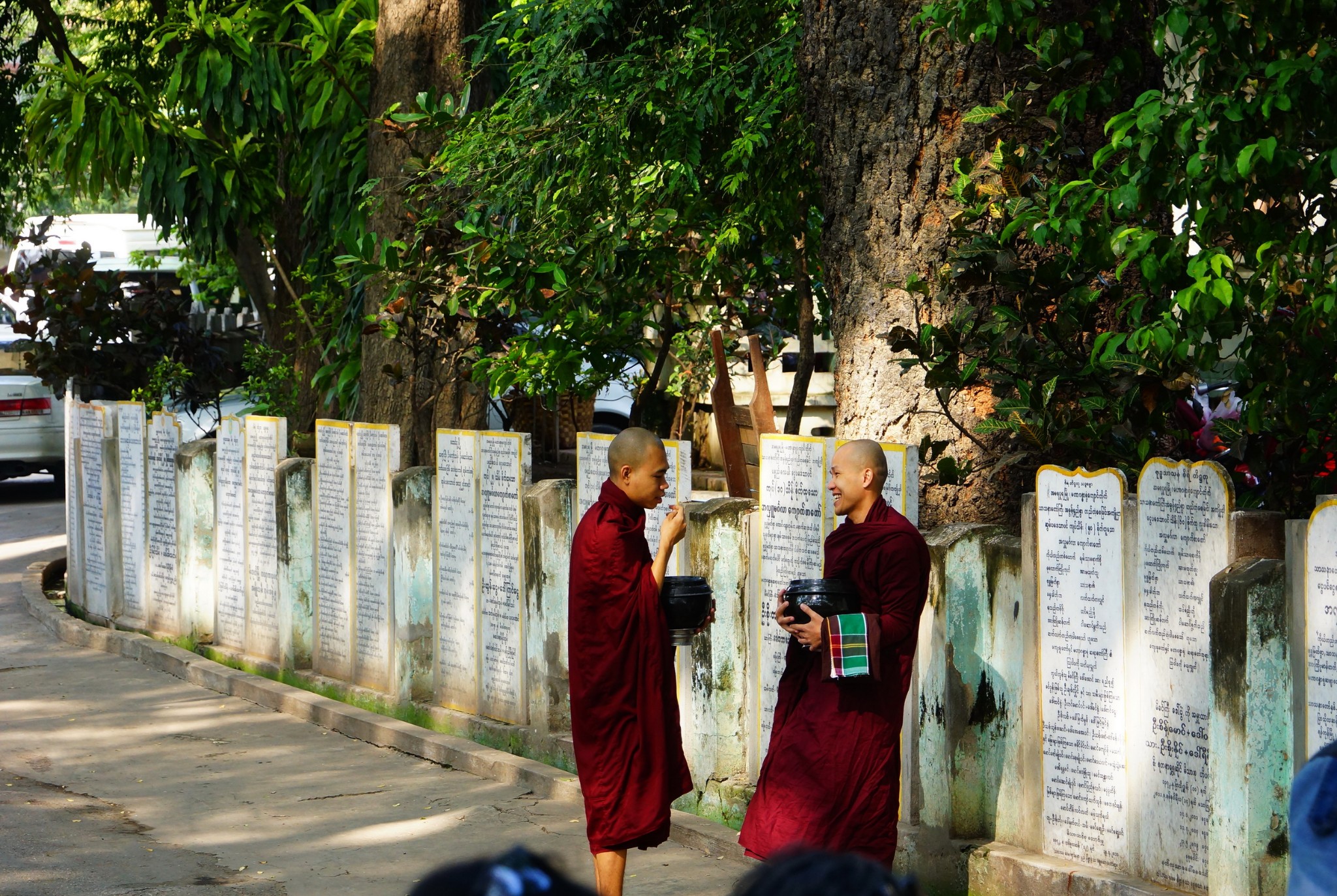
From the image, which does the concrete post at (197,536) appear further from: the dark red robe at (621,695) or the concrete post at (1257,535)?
the concrete post at (1257,535)

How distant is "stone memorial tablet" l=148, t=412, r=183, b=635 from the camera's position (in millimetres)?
11633

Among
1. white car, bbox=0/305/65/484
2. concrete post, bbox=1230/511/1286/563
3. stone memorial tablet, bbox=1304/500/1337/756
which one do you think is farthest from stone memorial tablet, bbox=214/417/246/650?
white car, bbox=0/305/65/484

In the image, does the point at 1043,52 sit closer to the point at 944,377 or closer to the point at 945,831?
the point at 944,377

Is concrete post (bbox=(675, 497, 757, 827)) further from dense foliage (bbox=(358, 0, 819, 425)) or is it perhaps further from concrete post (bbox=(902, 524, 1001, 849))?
dense foliage (bbox=(358, 0, 819, 425))

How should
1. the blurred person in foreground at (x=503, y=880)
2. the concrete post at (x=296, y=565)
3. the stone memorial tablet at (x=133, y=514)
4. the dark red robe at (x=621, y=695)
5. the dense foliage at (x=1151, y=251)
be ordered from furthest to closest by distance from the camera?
the stone memorial tablet at (x=133, y=514) → the concrete post at (x=296, y=565) → the dark red robe at (x=621, y=695) → the dense foliage at (x=1151, y=251) → the blurred person in foreground at (x=503, y=880)

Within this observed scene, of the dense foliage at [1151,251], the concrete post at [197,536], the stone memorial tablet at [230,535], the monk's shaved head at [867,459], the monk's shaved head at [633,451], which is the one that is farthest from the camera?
the concrete post at [197,536]

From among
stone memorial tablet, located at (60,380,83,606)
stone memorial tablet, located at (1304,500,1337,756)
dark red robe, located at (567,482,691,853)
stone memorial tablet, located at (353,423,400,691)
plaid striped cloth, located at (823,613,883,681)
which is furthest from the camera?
stone memorial tablet, located at (60,380,83,606)

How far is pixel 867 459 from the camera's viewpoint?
5.36 meters

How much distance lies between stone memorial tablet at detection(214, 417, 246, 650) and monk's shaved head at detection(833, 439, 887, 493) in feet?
20.6

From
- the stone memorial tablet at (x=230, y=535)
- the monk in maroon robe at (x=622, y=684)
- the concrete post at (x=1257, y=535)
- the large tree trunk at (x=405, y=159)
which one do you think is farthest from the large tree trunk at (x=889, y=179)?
the stone memorial tablet at (x=230, y=535)

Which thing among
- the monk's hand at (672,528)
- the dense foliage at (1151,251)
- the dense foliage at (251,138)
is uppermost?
the dense foliage at (251,138)

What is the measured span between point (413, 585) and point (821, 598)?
4397 millimetres

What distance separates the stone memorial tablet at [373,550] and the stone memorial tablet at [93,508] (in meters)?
3.85

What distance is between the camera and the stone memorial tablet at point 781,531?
259 inches
